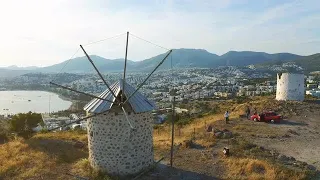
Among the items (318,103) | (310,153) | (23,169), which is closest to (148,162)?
(23,169)

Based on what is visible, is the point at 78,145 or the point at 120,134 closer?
the point at 120,134

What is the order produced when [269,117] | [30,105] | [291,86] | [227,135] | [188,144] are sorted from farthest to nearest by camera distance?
[30,105] → [291,86] → [269,117] → [227,135] → [188,144]

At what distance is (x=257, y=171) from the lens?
14.9 metres

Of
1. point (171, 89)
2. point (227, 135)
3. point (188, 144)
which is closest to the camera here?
point (188, 144)

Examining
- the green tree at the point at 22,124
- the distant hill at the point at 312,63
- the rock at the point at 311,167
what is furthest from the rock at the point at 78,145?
the distant hill at the point at 312,63

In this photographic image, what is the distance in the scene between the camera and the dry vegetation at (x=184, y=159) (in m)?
15.0

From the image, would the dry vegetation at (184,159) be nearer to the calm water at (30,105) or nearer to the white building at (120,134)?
the white building at (120,134)

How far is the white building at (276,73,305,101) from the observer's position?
107 feet

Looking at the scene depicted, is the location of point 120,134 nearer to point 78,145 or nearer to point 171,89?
point 78,145

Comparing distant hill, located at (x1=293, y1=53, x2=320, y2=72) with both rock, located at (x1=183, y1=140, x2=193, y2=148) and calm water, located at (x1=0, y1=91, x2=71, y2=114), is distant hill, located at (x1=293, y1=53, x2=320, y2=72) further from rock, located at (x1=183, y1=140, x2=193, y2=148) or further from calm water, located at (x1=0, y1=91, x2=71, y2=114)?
rock, located at (x1=183, y1=140, x2=193, y2=148)

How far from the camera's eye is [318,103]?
1314 inches

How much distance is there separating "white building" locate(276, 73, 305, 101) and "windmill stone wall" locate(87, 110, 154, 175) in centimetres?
2158

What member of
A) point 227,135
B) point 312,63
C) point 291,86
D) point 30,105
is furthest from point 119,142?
point 312,63

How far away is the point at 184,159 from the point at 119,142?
4232mm
